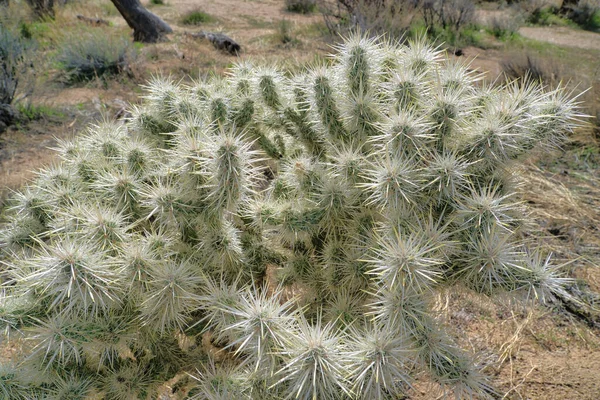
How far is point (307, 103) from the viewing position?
7.43ft

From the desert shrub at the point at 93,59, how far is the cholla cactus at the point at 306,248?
685cm

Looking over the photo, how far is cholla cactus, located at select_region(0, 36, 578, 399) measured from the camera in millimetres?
1521

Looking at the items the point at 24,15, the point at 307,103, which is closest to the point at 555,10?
the point at 24,15

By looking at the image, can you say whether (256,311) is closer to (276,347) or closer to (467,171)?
(276,347)

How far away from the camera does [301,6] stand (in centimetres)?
1697

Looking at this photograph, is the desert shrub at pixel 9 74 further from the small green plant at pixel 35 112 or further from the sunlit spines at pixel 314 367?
the sunlit spines at pixel 314 367

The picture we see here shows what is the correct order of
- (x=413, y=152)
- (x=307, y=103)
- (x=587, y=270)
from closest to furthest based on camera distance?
(x=413, y=152) < (x=307, y=103) < (x=587, y=270)

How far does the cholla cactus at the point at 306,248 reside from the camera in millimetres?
1521

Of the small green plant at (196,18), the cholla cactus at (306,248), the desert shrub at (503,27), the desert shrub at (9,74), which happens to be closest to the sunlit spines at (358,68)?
the cholla cactus at (306,248)

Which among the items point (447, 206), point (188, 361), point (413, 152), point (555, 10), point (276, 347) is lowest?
point (555, 10)

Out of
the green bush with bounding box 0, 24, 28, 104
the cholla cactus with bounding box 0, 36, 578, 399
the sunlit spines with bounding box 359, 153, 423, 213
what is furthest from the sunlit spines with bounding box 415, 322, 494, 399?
the green bush with bounding box 0, 24, 28, 104

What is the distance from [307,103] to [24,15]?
1305 cm

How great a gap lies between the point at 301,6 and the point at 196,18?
433cm

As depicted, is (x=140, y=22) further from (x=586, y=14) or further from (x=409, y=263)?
(x=586, y=14)
